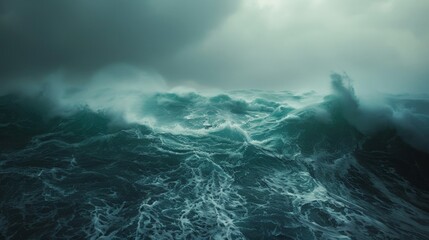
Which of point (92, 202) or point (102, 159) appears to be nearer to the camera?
point (92, 202)

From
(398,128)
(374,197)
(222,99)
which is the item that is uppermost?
(222,99)

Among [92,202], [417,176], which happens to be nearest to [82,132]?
[92,202]

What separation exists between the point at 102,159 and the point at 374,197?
51.0 feet

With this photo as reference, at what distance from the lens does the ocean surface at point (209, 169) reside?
35.5 ft

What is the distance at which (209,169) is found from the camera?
616 inches

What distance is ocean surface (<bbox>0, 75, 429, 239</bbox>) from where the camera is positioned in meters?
10.8

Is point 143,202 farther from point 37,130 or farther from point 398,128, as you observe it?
point 398,128

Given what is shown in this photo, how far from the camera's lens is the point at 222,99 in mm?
30047

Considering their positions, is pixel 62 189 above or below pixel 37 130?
below

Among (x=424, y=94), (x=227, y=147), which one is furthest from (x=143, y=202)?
(x=424, y=94)

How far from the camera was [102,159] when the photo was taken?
15977 mm

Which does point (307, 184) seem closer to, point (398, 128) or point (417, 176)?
point (417, 176)

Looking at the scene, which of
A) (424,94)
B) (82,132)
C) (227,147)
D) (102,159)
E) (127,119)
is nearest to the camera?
(102,159)

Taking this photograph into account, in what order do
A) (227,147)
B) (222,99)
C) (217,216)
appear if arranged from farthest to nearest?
(222,99) → (227,147) → (217,216)
